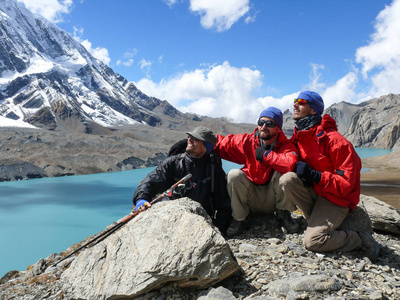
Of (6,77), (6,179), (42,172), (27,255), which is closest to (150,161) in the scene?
(42,172)

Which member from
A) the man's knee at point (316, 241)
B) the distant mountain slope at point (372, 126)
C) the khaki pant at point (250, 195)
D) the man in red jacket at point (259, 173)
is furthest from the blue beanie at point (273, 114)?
the distant mountain slope at point (372, 126)

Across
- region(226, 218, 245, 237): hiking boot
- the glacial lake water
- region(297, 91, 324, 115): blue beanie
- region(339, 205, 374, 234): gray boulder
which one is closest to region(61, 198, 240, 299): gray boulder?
region(226, 218, 245, 237): hiking boot

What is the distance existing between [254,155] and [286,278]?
2.10 m

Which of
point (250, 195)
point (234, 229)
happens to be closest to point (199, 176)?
point (250, 195)

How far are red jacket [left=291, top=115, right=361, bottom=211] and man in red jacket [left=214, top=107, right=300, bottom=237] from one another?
26 cm

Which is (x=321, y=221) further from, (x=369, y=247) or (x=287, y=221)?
(x=287, y=221)

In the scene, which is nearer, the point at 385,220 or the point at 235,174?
the point at 235,174

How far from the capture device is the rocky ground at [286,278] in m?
3.27

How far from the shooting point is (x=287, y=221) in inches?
209

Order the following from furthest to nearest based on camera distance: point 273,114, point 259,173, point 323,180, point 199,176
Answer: point 199,176
point 259,173
point 273,114
point 323,180

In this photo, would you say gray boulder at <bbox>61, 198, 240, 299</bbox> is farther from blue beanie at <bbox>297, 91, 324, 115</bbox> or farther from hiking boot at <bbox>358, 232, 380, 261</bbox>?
blue beanie at <bbox>297, 91, 324, 115</bbox>

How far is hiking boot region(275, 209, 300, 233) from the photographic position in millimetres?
5227

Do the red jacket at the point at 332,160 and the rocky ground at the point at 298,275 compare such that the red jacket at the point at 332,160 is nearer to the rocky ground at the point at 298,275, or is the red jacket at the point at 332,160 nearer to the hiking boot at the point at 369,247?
the hiking boot at the point at 369,247

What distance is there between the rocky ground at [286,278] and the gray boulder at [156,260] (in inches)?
7.2
